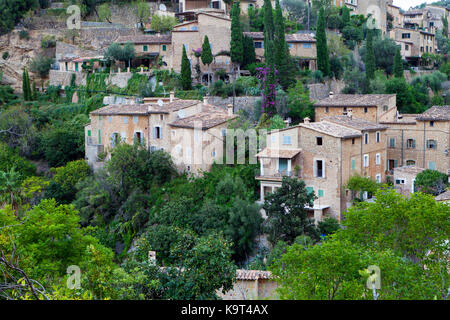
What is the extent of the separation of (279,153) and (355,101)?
8.25 metres

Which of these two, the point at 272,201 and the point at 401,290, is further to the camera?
the point at 272,201

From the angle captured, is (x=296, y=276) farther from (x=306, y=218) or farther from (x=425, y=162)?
(x=425, y=162)

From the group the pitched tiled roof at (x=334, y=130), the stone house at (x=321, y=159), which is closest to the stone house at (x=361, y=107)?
the stone house at (x=321, y=159)

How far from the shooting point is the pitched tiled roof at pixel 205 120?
33.8m

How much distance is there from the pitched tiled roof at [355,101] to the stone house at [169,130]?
6119 mm

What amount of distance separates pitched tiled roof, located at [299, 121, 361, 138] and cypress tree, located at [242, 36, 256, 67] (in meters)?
15.9

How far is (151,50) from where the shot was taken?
49.2 meters

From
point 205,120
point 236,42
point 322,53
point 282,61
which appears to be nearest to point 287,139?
point 205,120

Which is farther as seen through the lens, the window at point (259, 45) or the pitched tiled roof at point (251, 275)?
the window at point (259, 45)

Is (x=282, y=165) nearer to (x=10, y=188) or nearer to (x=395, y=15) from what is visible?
(x=10, y=188)

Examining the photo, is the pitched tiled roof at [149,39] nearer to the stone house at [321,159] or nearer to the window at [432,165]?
the stone house at [321,159]

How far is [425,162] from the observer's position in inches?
1363

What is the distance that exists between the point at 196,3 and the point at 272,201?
32207 mm
